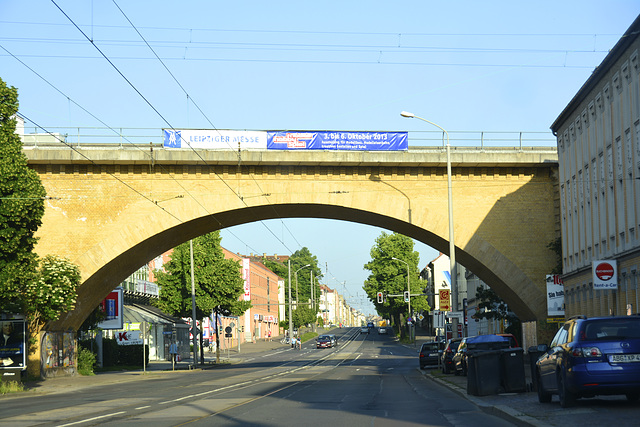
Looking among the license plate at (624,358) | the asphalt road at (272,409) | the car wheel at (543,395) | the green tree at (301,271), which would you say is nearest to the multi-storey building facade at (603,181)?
the asphalt road at (272,409)

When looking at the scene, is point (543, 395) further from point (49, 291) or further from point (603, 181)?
point (49, 291)

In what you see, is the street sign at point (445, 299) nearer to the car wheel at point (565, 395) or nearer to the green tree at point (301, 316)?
the car wheel at point (565, 395)

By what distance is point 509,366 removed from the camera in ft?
64.1

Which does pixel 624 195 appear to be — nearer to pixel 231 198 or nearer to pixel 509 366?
pixel 509 366

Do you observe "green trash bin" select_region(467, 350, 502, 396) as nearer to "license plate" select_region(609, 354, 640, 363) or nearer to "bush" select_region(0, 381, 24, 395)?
"license plate" select_region(609, 354, 640, 363)

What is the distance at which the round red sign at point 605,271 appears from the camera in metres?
22.0

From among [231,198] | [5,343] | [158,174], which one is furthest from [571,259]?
[5,343]

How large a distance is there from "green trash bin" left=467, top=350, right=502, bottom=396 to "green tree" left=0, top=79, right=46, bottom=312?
1698 cm

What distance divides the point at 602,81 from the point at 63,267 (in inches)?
894

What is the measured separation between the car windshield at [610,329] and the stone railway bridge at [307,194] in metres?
23.2

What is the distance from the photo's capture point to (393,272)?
106 m

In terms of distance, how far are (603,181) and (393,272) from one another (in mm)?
77693

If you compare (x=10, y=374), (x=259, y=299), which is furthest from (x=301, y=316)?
(x=10, y=374)

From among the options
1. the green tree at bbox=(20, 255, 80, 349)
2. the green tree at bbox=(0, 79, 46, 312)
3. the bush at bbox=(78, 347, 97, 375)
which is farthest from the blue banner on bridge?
the bush at bbox=(78, 347, 97, 375)
